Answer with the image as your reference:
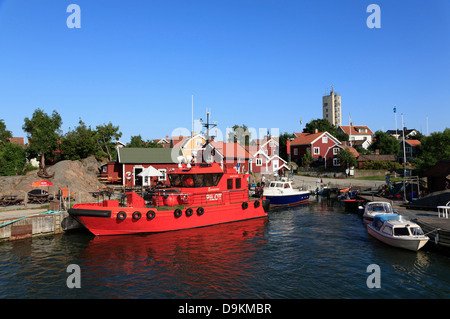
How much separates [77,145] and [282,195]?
29.0m

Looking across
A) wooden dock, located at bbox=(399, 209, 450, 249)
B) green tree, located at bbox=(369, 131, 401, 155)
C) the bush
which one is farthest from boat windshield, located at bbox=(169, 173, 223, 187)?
green tree, located at bbox=(369, 131, 401, 155)

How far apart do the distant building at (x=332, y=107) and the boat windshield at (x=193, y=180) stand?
432 feet

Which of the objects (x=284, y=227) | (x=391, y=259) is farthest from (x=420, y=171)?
(x=391, y=259)

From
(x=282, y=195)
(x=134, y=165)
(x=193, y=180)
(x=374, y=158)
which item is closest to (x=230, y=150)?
(x=134, y=165)

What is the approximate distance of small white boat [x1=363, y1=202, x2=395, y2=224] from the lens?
19.6 m

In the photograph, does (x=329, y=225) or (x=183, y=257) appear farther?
(x=329, y=225)

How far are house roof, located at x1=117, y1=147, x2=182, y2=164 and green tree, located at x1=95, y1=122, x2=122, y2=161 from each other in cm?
1188

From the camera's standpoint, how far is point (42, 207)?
68.5 feet

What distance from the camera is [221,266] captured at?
42.1ft

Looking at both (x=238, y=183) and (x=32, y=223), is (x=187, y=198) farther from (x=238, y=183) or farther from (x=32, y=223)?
(x=32, y=223)

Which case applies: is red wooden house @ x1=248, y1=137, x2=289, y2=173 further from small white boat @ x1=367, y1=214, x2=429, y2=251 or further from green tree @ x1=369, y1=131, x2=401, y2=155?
small white boat @ x1=367, y1=214, x2=429, y2=251

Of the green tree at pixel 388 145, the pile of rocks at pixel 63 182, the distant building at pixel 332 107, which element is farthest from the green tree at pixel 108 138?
the distant building at pixel 332 107
